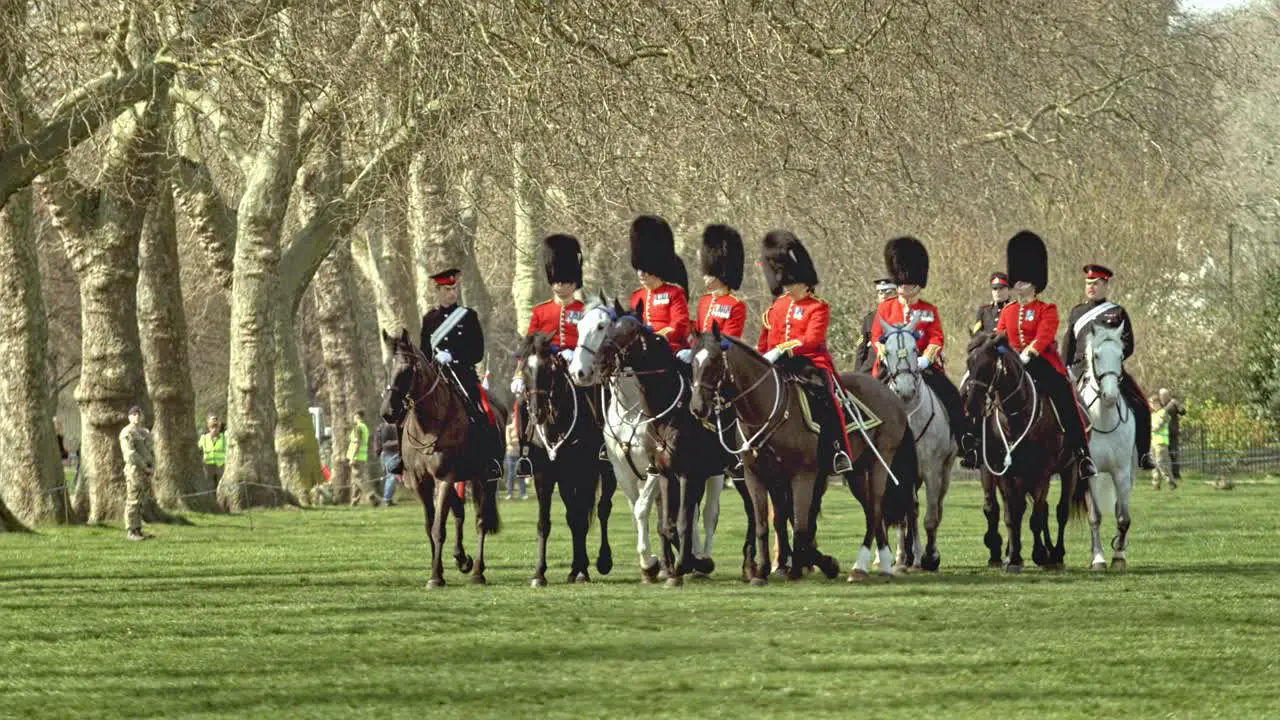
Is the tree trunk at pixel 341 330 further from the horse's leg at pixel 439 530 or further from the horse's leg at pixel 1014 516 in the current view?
the horse's leg at pixel 439 530

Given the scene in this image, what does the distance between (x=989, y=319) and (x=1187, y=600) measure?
5.71 meters

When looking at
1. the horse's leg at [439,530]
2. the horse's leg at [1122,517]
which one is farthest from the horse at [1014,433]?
the horse's leg at [439,530]

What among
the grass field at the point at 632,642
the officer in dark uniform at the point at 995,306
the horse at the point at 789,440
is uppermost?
the officer in dark uniform at the point at 995,306

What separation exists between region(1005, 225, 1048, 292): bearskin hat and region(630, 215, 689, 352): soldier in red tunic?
3200 mm

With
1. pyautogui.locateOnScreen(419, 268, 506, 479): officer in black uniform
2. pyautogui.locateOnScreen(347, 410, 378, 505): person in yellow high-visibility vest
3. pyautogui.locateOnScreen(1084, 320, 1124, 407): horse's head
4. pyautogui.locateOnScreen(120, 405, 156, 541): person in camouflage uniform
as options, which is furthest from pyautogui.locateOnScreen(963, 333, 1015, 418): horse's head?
pyautogui.locateOnScreen(347, 410, 378, 505): person in yellow high-visibility vest

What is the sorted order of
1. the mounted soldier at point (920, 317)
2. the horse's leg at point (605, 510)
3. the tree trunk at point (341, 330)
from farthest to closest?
the tree trunk at point (341, 330) < the mounted soldier at point (920, 317) < the horse's leg at point (605, 510)

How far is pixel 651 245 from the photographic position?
2112cm

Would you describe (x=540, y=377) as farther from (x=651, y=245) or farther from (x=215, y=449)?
(x=215, y=449)

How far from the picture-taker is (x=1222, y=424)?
5475cm

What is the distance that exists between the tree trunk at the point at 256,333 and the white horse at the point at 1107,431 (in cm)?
1592

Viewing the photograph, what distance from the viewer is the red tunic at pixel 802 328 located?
19.7 meters

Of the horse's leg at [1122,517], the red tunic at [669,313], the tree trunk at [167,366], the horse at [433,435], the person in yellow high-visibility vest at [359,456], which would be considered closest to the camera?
the horse at [433,435]

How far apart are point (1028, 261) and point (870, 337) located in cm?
174

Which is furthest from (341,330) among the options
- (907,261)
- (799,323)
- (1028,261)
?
(799,323)
